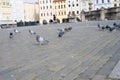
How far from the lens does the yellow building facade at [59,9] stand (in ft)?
372

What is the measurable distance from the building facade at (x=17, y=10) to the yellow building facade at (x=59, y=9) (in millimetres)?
15715

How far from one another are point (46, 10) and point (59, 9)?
5.40m

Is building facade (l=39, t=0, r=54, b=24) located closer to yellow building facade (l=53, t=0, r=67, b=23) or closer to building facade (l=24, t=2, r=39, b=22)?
yellow building facade (l=53, t=0, r=67, b=23)

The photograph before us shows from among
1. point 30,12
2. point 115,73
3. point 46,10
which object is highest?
point 46,10

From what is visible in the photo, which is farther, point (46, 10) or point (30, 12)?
point (46, 10)

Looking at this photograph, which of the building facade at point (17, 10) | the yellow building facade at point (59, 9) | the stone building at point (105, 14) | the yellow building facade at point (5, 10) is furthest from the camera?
the yellow building facade at point (59, 9)

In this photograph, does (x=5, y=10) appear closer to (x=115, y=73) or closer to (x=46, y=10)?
(x=46, y=10)

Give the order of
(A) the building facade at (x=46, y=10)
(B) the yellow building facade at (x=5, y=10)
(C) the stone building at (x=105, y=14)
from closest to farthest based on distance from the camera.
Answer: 1. (C) the stone building at (x=105, y=14)
2. (B) the yellow building facade at (x=5, y=10)
3. (A) the building facade at (x=46, y=10)

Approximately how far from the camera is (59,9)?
115062mm

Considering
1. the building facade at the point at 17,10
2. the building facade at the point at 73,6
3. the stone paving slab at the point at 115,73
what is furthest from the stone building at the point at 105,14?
the building facade at the point at 73,6

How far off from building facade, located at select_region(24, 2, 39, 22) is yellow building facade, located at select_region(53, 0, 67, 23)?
9.51 metres

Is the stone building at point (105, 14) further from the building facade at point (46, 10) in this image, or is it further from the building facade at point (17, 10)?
the building facade at point (46, 10)

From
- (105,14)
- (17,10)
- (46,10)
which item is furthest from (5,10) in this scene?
(105,14)

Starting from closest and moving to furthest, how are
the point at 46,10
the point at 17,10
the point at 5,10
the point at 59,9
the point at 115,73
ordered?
the point at 115,73 → the point at 5,10 → the point at 17,10 → the point at 59,9 → the point at 46,10
